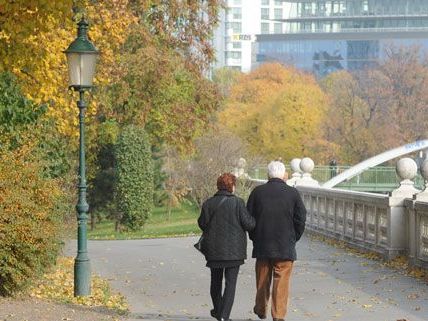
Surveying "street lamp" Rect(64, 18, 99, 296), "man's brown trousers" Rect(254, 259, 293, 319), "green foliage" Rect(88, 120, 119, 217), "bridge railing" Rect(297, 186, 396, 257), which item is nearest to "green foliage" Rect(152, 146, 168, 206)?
"green foliage" Rect(88, 120, 119, 217)

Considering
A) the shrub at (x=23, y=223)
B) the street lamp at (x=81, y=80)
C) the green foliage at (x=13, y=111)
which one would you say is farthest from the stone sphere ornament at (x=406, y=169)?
the shrub at (x=23, y=223)

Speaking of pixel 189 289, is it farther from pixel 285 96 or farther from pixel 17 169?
pixel 285 96

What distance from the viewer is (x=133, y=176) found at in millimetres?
45969

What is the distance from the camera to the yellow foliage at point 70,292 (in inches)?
658

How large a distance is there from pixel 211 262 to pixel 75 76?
4987 mm

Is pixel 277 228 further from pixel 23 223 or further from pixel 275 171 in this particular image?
pixel 23 223

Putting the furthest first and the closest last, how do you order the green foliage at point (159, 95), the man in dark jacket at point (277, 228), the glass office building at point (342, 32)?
the glass office building at point (342, 32) → the green foliage at point (159, 95) → the man in dark jacket at point (277, 228)

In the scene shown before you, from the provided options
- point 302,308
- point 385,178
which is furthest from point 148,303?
point 385,178

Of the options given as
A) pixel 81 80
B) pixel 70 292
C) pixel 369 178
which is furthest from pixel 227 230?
pixel 369 178

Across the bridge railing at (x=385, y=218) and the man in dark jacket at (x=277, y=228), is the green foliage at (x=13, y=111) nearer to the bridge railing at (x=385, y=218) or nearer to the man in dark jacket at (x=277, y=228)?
the bridge railing at (x=385, y=218)

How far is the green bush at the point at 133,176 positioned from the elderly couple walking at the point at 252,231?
31.5 metres

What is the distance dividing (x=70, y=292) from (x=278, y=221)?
17.1 feet

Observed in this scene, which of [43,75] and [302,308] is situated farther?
[43,75]

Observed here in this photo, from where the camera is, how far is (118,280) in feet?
68.4
